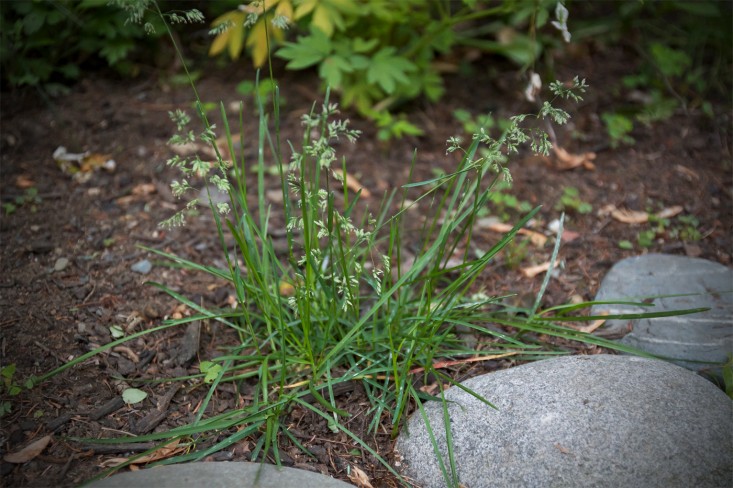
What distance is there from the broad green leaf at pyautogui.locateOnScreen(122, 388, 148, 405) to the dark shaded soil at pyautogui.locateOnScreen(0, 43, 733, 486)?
2 cm

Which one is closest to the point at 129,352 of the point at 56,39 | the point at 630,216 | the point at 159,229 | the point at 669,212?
the point at 159,229

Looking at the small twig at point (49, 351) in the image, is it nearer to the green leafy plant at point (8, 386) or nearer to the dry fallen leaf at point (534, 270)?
the green leafy plant at point (8, 386)

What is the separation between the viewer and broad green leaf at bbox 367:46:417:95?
2695 mm

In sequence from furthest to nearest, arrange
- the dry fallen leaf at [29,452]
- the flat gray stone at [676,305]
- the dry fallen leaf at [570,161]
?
the dry fallen leaf at [570,161] < the flat gray stone at [676,305] < the dry fallen leaf at [29,452]

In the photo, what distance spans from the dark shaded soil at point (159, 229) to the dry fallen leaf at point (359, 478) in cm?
3

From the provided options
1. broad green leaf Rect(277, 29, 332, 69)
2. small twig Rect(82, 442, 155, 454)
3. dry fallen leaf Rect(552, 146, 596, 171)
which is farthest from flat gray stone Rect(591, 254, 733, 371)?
small twig Rect(82, 442, 155, 454)

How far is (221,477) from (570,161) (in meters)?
2.24

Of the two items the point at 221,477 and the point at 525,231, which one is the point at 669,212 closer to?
the point at 525,231

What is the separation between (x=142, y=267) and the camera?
2.38 meters

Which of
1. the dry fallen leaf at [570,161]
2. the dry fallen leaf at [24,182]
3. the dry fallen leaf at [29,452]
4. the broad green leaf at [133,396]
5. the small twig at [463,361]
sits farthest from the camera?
the dry fallen leaf at [570,161]

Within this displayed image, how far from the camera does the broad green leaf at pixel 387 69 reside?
270 centimetres

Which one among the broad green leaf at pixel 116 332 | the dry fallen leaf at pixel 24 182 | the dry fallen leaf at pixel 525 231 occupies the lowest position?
the dry fallen leaf at pixel 525 231

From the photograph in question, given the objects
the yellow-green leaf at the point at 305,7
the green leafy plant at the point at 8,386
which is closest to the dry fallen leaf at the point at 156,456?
the green leafy plant at the point at 8,386

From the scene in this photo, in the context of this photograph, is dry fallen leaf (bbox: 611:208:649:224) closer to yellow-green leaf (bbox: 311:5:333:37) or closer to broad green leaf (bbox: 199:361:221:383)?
yellow-green leaf (bbox: 311:5:333:37)
